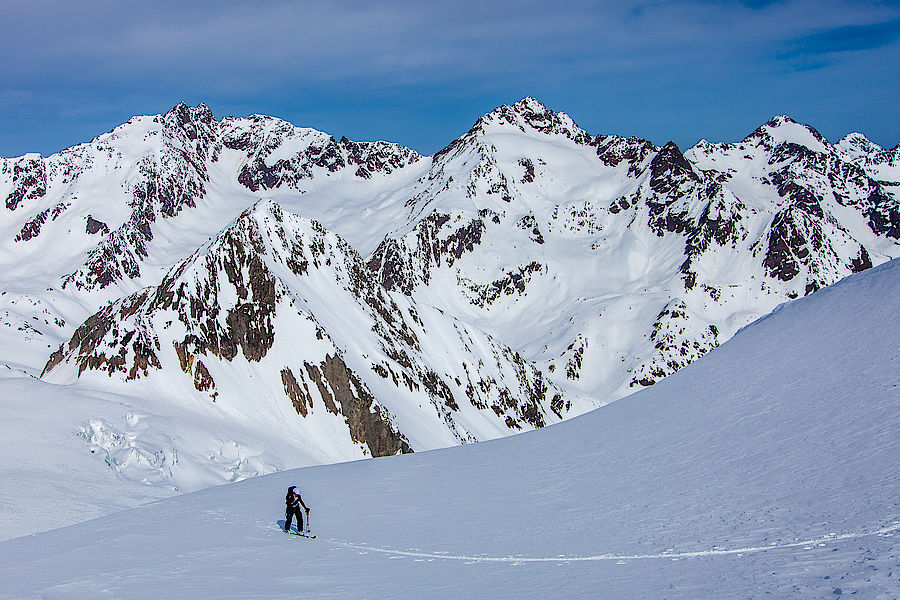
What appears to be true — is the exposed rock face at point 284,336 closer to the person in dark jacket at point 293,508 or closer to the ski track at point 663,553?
the person in dark jacket at point 293,508

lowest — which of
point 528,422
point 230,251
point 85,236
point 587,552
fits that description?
point 587,552

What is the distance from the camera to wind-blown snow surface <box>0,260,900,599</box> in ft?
34.9

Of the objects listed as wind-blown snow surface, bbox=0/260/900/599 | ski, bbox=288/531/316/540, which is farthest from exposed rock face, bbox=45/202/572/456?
ski, bbox=288/531/316/540

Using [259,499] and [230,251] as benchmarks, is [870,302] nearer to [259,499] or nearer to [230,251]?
[259,499]

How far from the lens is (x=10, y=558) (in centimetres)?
1482

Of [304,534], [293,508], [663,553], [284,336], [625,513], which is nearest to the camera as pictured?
[663,553]

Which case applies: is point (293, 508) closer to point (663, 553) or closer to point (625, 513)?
point (625, 513)

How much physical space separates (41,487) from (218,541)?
17.3 meters

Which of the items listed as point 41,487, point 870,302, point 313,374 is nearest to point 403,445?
point 313,374

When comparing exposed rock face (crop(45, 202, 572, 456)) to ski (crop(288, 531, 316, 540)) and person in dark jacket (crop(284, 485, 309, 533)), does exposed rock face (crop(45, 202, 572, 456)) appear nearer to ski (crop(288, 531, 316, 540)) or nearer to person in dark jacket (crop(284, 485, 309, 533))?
person in dark jacket (crop(284, 485, 309, 533))

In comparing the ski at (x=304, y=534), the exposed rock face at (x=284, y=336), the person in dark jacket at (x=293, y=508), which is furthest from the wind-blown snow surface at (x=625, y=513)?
the exposed rock face at (x=284, y=336)

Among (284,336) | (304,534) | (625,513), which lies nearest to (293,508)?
(304,534)

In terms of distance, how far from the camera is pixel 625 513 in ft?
49.2

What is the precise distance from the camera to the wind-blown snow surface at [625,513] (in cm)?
1063
